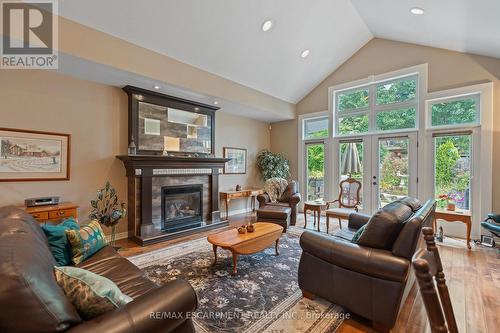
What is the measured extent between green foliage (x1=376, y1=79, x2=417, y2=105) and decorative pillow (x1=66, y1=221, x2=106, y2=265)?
573 cm

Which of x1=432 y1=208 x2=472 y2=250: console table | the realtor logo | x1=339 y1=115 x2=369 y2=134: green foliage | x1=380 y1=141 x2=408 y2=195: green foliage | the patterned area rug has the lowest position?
the patterned area rug

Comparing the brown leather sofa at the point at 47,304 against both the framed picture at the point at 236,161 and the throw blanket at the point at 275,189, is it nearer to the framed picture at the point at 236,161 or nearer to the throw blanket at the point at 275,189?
the throw blanket at the point at 275,189

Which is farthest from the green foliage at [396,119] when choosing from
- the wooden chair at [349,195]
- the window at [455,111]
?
the wooden chair at [349,195]

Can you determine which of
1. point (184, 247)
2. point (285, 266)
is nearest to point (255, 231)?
point (285, 266)

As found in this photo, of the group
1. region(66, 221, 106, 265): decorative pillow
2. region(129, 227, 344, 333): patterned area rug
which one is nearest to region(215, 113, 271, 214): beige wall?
region(129, 227, 344, 333): patterned area rug

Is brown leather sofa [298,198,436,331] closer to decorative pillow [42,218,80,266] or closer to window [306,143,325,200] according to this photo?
decorative pillow [42,218,80,266]

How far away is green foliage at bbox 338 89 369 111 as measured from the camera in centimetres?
537

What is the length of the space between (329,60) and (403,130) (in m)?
2.29

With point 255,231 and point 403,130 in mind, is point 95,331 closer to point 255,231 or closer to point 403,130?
point 255,231

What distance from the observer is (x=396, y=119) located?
16.1 feet

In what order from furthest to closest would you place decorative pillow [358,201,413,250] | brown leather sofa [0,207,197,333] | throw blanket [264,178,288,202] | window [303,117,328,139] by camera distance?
window [303,117,328,139] → throw blanket [264,178,288,202] → decorative pillow [358,201,413,250] → brown leather sofa [0,207,197,333]

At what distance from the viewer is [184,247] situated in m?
3.62

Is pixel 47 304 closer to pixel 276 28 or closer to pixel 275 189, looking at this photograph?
pixel 276 28

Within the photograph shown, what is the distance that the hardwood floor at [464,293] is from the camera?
190cm
